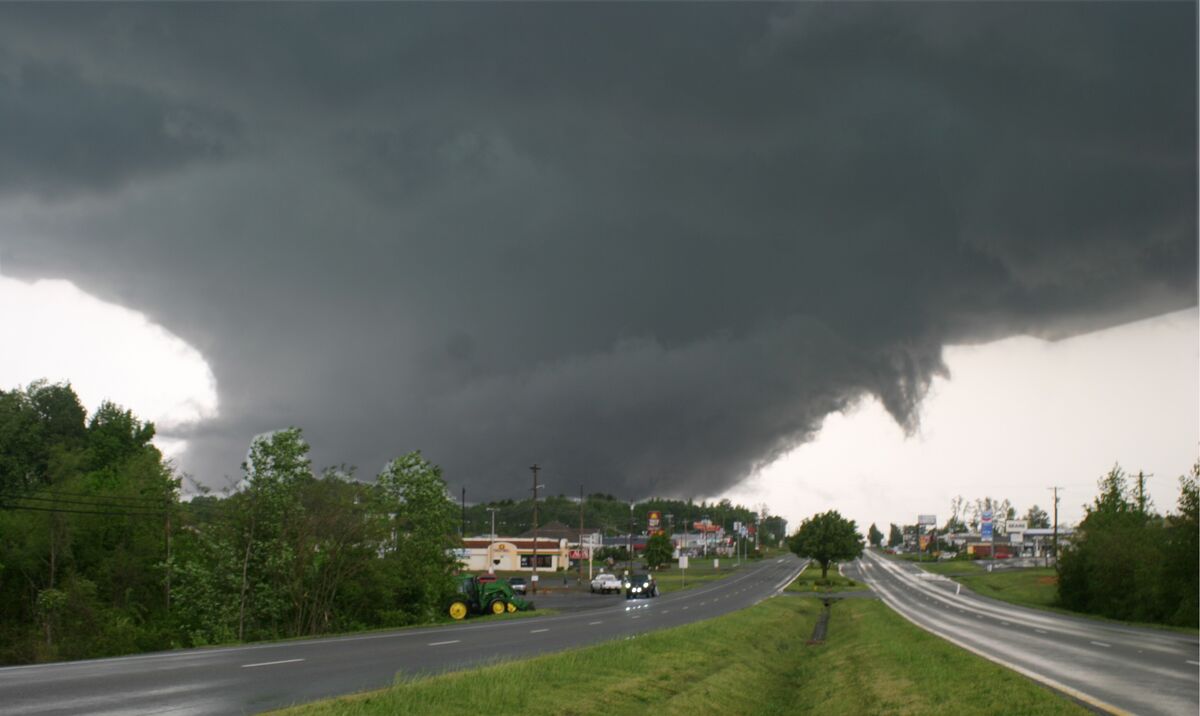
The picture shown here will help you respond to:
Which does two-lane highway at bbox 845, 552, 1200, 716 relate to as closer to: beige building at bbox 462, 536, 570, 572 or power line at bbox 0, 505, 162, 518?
power line at bbox 0, 505, 162, 518

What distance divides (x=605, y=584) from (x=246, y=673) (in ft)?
240

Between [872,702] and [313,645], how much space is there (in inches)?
659

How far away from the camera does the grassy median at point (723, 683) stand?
1590cm

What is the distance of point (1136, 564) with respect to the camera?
208ft

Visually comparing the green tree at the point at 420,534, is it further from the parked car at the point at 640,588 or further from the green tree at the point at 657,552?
the green tree at the point at 657,552

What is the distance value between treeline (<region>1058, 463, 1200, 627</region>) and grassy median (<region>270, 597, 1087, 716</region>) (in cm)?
2951

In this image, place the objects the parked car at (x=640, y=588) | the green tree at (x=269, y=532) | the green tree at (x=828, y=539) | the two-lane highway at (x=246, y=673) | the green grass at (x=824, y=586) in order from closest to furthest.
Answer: the two-lane highway at (x=246, y=673), the green tree at (x=269, y=532), the parked car at (x=640, y=588), the green grass at (x=824, y=586), the green tree at (x=828, y=539)

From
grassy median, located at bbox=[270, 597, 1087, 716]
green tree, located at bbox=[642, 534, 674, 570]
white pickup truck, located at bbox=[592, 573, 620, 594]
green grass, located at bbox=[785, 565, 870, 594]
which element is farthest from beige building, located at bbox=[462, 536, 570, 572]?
grassy median, located at bbox=[270, 597, 1087, 716]

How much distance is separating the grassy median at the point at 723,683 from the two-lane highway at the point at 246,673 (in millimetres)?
2027

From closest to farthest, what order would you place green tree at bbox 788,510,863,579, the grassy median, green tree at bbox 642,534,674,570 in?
the grassy median → green tree at bbox 788,510,863,579 → green tree at bbox 642,534,674,570

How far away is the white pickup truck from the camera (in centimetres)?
9075

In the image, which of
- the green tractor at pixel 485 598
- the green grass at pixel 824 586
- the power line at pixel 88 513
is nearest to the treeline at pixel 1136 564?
the green grass at pixel 824 586

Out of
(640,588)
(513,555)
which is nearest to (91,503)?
(640,588)

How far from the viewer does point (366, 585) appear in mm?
49500
